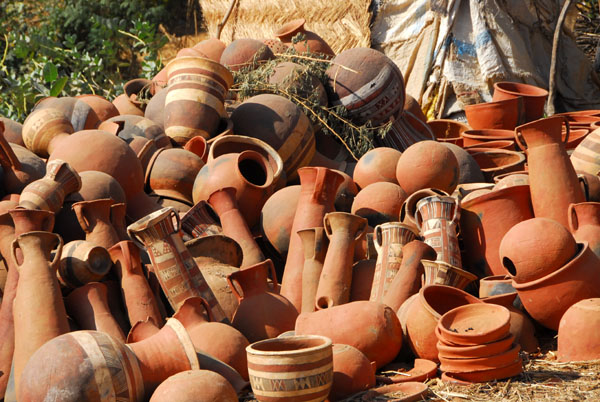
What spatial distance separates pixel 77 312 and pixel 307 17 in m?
6.57

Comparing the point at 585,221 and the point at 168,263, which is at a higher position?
the point at 168,263

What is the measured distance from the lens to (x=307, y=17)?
923 cm

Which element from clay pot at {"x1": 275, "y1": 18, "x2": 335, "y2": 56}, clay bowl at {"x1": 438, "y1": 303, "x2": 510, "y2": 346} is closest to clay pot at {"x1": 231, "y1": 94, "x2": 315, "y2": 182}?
clay pot at {"x1": 275, "y1": 18, "x2": 335, "y2": 56}

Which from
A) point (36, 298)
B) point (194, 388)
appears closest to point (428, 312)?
point (194, 388)

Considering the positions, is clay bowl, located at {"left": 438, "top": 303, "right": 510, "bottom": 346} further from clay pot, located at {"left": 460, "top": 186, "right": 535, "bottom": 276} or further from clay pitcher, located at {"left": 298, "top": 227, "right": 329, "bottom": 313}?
clay pot, located at {"left": 460, "top": 186, "right": 535, "bottom": 276}

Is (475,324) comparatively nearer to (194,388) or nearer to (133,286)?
(194,388)

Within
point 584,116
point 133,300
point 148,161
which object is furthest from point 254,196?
point 584,116

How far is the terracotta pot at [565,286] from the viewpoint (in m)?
3.40

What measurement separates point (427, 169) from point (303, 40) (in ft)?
7.80

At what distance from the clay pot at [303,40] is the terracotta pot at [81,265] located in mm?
3180

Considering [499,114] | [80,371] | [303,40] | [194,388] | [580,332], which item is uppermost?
[303,40]

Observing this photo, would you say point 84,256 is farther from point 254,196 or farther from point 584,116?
point 584,116

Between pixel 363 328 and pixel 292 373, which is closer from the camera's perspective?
pixel 292 373

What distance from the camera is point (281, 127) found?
525 cm
